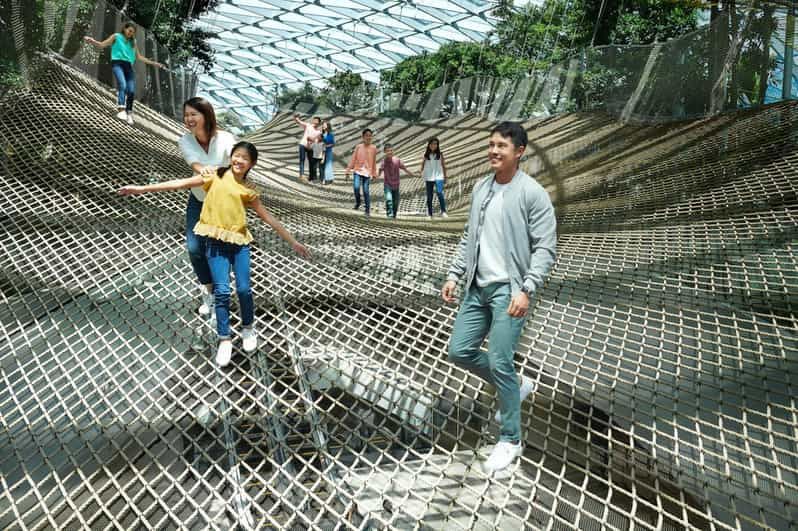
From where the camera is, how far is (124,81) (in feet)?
24.8

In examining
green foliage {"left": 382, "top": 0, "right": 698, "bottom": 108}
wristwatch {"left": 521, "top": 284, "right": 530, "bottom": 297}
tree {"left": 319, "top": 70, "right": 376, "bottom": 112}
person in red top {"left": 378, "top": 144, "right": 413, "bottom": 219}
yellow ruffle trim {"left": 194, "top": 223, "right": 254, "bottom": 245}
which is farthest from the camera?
tree {"left": 319, "top": 70, "right": 376, "bottom": 112}

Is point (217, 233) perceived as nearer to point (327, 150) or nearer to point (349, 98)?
point (327, 150)

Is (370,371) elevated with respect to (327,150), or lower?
elevated

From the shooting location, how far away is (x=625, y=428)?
300 cm

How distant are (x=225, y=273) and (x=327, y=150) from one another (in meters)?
10.3

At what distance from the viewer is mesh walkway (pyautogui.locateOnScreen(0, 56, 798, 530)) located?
8.42 feet

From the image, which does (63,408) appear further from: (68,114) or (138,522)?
(68,114)

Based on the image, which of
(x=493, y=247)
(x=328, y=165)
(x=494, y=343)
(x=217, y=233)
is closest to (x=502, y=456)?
(x=494, y=343)

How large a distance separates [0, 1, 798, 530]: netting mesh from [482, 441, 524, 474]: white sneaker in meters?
0.12

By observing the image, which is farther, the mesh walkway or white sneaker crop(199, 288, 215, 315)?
white sneaker crop(199, 288, 215, 315)

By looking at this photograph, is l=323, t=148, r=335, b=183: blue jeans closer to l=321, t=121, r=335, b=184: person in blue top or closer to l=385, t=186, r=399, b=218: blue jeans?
l=321, t=121, r=335, b=184: person in blue top

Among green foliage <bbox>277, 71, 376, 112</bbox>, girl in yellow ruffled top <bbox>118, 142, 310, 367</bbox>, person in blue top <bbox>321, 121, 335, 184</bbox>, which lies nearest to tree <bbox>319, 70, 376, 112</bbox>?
green foliage <bbox>277, 71, 376, 112</bbox>

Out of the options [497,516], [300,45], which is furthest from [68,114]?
[300,45]

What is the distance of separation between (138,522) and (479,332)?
63.2 inches
